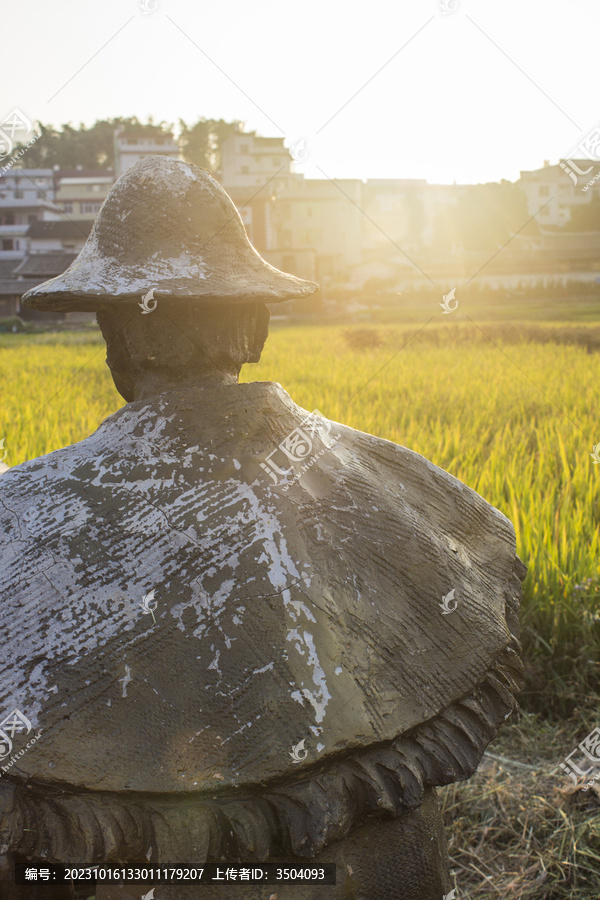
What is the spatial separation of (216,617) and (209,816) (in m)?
0.31

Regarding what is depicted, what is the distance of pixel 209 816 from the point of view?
112 cm

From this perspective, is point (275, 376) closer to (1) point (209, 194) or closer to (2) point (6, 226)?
(1) point (209, 194)

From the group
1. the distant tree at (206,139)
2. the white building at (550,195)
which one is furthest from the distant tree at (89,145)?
the white building at (550,195)

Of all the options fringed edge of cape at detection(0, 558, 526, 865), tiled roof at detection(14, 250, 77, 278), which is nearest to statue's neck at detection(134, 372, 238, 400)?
fringed edge of cape at detection(0, 558, 526, 865)

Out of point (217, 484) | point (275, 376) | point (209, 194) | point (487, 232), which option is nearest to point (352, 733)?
point (217, 484)

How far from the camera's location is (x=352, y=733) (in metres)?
1.19

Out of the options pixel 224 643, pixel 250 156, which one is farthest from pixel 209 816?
pixel 250 156

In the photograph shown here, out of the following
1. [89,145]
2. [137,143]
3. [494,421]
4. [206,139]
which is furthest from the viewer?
[89,145]

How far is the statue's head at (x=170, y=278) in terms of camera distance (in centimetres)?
135

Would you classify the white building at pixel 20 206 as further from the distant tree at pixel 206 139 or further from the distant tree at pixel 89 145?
the distant tree at pixel 206 139

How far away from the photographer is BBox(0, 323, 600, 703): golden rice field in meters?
3.00

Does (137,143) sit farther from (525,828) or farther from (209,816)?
(209,816)

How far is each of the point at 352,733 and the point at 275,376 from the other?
721 cm

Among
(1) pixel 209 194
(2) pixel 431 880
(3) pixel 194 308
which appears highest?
(1) pixel 209 194
